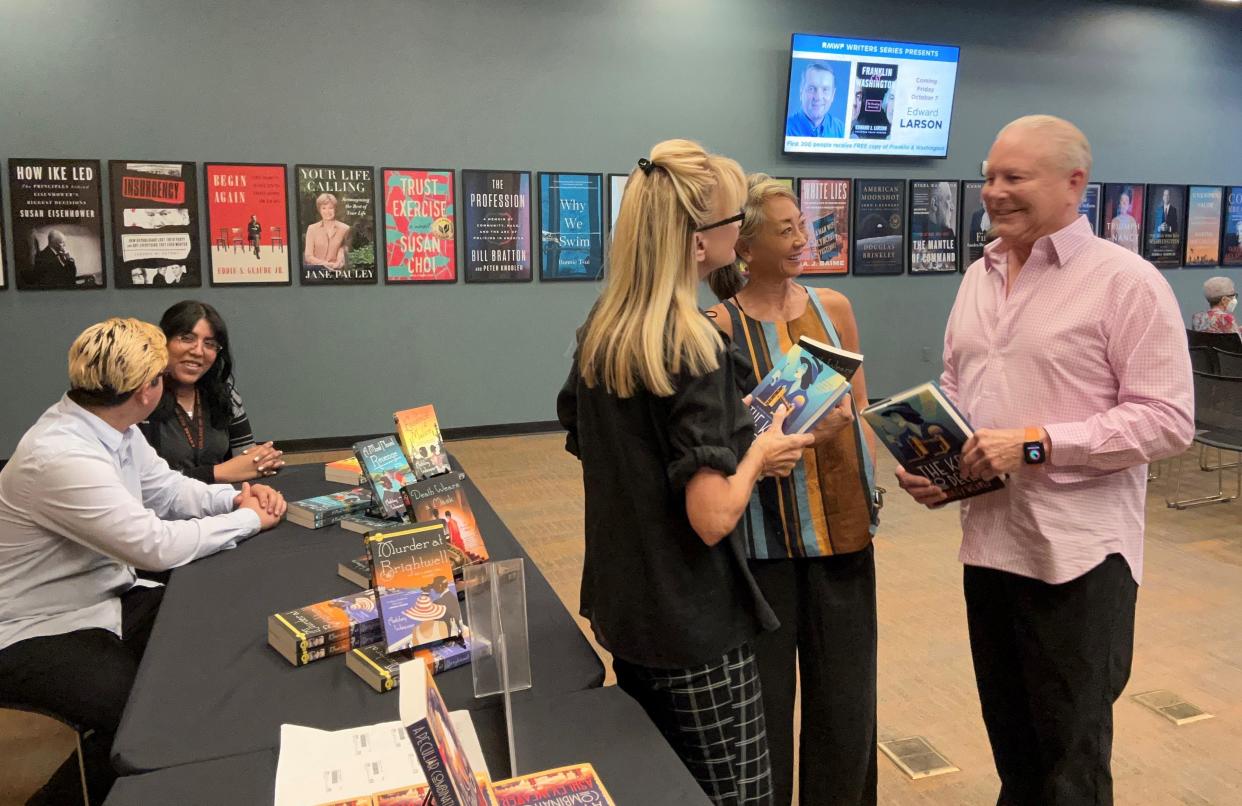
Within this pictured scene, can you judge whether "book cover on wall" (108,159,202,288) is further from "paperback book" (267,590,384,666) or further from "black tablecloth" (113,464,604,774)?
"paperback book" (267,590,384,666)

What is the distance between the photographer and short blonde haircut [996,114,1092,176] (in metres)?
1.62

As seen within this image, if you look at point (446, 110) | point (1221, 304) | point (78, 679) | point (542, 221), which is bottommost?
point (78, 679)

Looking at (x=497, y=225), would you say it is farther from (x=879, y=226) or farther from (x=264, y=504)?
(x=264, y=504)

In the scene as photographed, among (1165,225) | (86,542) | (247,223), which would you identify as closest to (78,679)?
(86,542)

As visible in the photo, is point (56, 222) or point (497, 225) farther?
point (497, 225)

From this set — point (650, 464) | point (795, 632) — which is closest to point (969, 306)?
point (795, 632)

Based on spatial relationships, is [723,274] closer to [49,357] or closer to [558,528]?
[558,528]

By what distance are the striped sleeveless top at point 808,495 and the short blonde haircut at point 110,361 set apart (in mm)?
1406

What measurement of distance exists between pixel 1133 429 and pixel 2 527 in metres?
2.36

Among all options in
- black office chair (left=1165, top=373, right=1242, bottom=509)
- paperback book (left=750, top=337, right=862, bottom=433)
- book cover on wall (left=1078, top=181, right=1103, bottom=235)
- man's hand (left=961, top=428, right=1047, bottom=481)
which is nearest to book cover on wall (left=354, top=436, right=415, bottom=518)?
paperback book (left=750, top=337, right=862, bottom=433)

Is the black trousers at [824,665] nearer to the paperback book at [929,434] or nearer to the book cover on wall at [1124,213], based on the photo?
the paperback book at [929,434]

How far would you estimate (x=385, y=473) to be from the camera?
7.44 ft

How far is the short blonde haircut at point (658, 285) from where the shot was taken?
50.9 inches

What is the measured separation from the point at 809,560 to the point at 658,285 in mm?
794
